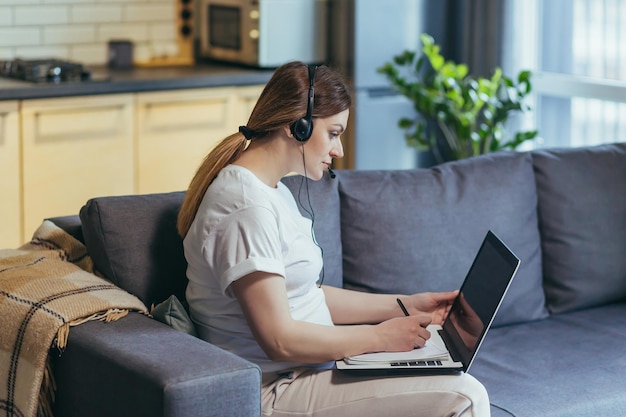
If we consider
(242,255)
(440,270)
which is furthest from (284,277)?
(440,270)

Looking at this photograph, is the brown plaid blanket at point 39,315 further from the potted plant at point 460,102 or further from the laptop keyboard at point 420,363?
the potted plant at point 460,102

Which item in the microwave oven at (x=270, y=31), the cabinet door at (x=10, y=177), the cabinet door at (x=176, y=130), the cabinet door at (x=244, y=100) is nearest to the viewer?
the cabinet door at (x=10, y=177)

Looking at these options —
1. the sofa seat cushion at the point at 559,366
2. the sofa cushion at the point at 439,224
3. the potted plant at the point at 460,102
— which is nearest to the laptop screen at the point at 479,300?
the sofa seat cushion at the point at 559,366

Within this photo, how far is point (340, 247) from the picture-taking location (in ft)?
8.70

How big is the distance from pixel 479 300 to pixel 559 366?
0.40m

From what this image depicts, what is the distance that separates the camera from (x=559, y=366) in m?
2.51

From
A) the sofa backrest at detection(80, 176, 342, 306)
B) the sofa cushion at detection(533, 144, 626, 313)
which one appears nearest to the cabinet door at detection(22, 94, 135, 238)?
the sofa backrest at detection(80, 176, 342, 306)

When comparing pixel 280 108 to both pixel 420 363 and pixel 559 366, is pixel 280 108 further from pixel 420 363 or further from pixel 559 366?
pixel 559 366

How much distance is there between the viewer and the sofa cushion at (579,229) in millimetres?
2912

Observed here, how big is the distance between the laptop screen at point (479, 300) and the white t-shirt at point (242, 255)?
0.96 feet

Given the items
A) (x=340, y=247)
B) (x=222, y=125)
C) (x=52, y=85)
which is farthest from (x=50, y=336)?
(x=222, y=125)

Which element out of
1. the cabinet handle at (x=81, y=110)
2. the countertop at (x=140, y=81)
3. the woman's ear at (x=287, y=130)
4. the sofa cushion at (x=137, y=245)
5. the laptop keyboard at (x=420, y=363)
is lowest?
the laptop keyboard at (x=420, y=363)

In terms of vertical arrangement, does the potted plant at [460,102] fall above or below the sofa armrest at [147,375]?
above

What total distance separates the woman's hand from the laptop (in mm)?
51
